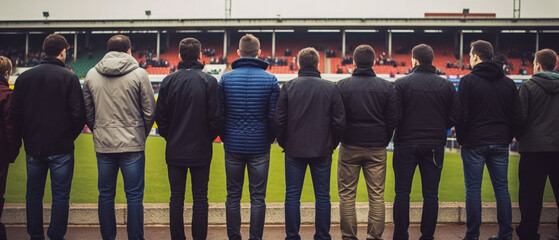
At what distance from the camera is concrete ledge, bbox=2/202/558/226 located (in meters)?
4.99

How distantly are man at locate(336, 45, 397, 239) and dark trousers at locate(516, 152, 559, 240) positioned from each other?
1352 millimetres

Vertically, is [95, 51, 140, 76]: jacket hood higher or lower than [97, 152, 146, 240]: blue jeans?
higher

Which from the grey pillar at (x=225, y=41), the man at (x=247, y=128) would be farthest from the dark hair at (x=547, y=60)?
the grey pillar at (x=225, y=41)

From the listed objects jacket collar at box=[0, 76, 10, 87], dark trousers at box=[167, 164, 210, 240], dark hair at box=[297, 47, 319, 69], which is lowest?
dark trousers at box=[167, 164, 210, 240]

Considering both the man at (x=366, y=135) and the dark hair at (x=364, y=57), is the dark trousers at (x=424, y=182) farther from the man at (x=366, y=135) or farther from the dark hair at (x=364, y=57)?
the dark hair at (x=364, y=57)

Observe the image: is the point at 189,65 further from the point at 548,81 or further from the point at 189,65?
the point at 548,81

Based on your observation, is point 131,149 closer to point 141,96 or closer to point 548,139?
point 141,96

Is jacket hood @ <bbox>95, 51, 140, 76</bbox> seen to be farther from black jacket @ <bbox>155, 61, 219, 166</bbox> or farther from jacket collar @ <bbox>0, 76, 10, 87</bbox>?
jacket collar @ <bbox>0, 76, 10, 87</bbox>

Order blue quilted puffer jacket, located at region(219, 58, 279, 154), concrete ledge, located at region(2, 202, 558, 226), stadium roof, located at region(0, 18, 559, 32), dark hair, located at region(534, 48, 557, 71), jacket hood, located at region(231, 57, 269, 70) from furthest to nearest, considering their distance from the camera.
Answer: stadium roof, located at region(0, 18, 559, 32)
concrete ledge, located at region(2, 202, 558, 226)
dark hair, located at region(534, 48, 557, 71)
jacket hood, located at region(231, 57, 269, 70)
blue quilted puffer jacket, located at region(219, 58, 279, 154)

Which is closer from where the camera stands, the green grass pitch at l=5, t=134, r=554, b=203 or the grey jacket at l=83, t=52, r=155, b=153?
the grey jacket at l=83, t=52, r=155, b=153

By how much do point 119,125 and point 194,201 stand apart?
0.92 meters

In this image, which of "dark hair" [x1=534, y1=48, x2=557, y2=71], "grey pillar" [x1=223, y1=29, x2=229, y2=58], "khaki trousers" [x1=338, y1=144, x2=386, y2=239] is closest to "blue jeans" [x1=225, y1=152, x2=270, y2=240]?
"khaki trousers" [x1=338, y1=144, x2=386, y2=239]

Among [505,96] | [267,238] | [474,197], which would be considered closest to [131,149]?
[267,238]

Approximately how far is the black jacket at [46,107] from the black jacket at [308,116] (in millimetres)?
1758
